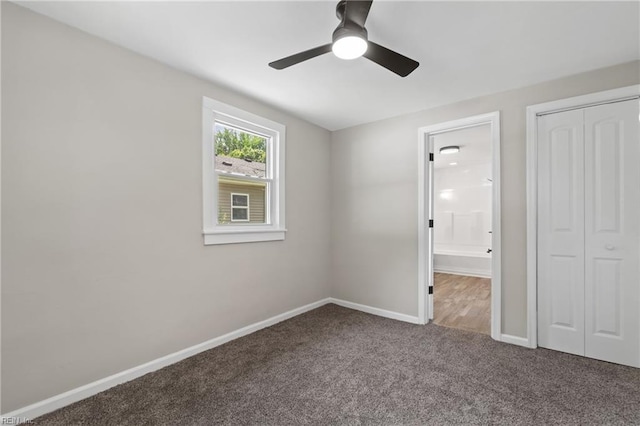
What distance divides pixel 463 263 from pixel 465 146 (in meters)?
2.62

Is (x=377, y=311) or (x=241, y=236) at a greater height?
(x=241, y=236)

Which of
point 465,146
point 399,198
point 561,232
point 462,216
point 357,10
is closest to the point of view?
point 357,10

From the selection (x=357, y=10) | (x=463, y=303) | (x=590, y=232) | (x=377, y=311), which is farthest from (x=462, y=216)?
(x=357, y=10)

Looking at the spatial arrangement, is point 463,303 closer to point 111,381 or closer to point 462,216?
point 462,216

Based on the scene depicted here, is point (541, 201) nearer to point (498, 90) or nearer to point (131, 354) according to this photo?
point (498, 90)

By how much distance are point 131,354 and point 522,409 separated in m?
2.70

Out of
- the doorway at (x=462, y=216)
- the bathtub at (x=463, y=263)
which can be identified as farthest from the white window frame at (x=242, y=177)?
the bathtub at (x=463, y=263)

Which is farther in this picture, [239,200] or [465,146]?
[465,146]

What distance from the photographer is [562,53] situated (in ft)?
7.34

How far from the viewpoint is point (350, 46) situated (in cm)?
166

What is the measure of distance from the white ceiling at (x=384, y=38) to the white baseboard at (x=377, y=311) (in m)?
2.49

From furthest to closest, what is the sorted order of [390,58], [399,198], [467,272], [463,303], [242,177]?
1. [467,272]
2. [463,303]
3. [399,198]
4. [242,177]
5. [390,58]

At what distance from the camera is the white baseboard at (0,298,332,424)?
175cm

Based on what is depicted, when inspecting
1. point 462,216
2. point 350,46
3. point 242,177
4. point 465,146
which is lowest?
point 462,216
